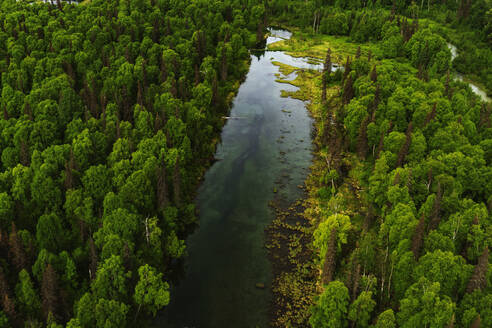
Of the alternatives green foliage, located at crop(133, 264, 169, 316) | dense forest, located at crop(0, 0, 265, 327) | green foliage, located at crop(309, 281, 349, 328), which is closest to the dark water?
dense forest, located at crop(0, 0, 265, 327)

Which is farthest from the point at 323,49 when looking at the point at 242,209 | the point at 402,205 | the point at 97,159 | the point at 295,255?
the point at 97,159

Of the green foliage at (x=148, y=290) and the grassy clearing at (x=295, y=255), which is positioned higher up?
the green foliage at (x=148, y=290)

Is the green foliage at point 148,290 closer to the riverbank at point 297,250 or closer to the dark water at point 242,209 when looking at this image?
the dark water at point 242,209

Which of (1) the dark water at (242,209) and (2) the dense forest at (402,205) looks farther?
(1) the dark water at (242,209)

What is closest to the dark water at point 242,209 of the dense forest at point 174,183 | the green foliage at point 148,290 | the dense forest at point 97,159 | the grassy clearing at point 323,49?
the dense forest at point 174,183

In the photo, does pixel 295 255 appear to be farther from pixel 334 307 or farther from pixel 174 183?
pixel 174 183

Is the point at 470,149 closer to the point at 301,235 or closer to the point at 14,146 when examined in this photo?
the point at 301,235
